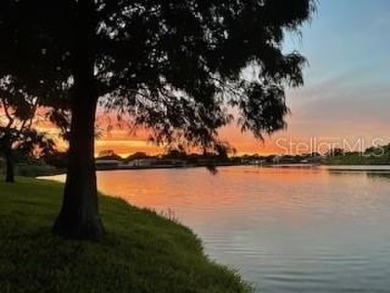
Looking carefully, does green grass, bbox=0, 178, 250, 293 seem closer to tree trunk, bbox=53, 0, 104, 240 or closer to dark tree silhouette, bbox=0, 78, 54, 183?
tree trunk, bbox=53, 0, 104, 240

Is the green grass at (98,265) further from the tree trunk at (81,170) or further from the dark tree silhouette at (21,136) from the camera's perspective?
the dark tree silhouette at (21,136)

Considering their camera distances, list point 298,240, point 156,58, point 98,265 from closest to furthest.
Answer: point 98,265, point 156,58, point 298,240

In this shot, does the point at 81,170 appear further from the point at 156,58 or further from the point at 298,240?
the point at 298,240

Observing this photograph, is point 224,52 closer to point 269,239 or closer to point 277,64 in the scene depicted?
point 277,64

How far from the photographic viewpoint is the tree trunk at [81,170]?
53.9 feet

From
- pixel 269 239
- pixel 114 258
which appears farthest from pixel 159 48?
pixel 269 239

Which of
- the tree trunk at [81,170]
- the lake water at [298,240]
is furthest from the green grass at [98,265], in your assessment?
the lake water at [298,240]

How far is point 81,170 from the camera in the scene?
55.0ft

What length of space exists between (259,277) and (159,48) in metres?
7.55

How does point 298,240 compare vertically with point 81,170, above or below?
below

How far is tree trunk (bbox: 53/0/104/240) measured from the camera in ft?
53.9

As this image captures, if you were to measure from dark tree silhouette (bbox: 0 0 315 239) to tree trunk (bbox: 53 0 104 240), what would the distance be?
2 cm

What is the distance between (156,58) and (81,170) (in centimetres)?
343

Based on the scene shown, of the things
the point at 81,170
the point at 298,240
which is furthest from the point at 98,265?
the point at 298,240
